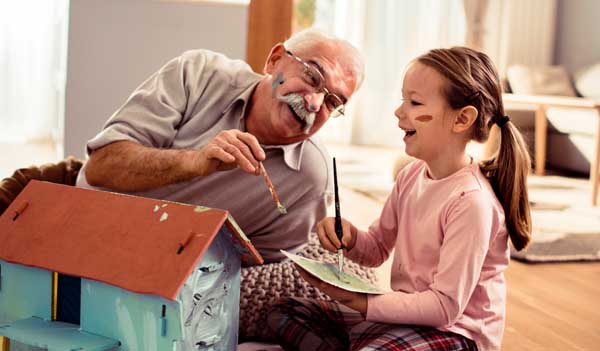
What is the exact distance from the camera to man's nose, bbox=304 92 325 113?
5.94 ft

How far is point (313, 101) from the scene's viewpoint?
1.81 meters

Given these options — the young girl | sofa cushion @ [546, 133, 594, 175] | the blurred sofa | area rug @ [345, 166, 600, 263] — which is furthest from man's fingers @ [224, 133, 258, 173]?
sofa cushion @ [546, 133, 594, 175]

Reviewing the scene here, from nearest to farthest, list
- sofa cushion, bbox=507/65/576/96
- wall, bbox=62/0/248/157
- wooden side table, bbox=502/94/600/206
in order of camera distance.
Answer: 1. wall, bbox=62/0/248/157
2. wooden side table, bbox=502/94/600/206
3. sofa cushion, bbox=507/65/576/96

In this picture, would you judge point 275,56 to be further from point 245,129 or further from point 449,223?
point 449,223

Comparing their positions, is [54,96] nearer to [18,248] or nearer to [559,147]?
[559,147]

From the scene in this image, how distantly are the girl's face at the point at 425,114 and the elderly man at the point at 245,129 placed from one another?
29cm

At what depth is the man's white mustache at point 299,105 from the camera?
1.82 metres

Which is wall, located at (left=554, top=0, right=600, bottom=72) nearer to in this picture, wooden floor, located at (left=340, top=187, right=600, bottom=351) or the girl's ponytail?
wooden floor, located at (left=340, top=187, right=600, bottom=351)

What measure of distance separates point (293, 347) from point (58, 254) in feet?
2.00

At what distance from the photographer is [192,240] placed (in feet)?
4.03

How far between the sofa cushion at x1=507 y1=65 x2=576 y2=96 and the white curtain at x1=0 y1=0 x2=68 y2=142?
3.35 metres

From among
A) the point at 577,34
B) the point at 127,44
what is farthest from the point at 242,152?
the point at 577,34

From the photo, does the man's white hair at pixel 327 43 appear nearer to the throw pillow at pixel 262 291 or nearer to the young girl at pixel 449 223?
the young girl at pixel 449 223

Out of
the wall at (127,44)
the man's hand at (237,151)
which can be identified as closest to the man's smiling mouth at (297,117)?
the man's hand at (237,151)
